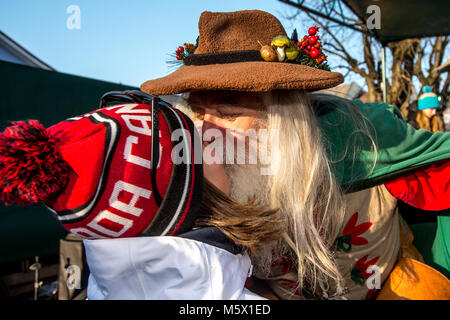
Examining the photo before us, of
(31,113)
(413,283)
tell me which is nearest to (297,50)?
(413,283)

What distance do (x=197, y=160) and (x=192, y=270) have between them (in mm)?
249

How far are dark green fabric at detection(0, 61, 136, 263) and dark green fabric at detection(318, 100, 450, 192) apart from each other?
7.43 ft

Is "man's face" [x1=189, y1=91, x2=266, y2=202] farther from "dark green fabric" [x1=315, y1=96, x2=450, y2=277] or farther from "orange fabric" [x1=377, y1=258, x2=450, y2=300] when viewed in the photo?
"orange fabric" [x1=377, y1=258, x2=450, y2=300]

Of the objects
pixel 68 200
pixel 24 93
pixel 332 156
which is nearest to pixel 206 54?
pixel 332 156

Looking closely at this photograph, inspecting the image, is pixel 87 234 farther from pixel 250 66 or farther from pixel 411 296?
pixel 411 296

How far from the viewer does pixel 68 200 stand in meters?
0.65

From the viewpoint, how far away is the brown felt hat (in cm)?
95

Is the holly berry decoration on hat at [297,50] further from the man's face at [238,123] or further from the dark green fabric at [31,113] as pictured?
the dark green fabric at [31,113]

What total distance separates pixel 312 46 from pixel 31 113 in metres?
2.36

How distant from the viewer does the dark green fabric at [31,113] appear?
233 centimetres

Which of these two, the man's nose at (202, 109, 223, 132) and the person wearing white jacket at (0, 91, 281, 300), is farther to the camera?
the man's nose at (202, 109, 223, 132)

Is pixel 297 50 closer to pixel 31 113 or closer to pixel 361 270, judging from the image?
pixel 361 270

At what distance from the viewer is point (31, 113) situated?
2.62m

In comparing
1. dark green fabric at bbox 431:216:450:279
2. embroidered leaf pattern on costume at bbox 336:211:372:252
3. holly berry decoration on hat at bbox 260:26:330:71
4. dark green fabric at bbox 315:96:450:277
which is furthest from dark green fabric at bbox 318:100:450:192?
dark green fabric at bbox 431:216:450:279
